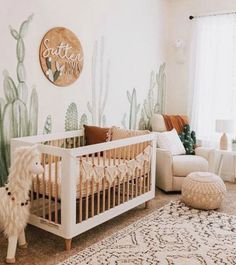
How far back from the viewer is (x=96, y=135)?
12.2 ft

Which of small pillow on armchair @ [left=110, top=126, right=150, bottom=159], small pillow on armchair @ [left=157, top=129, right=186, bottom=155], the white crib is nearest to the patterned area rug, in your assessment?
the white crib

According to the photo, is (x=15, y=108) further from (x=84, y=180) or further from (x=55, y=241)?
(x=55, y=241)

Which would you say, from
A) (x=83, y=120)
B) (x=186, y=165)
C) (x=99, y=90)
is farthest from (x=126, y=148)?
(x=186, y=165)

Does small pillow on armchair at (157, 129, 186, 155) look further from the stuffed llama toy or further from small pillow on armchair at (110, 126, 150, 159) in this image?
the stuffed llama toy

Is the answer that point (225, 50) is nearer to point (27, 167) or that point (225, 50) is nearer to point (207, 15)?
point (207, 15)

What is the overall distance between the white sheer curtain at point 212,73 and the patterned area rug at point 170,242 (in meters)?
1.88

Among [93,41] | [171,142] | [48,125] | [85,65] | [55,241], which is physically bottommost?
[55,241]

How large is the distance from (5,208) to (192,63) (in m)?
3.64

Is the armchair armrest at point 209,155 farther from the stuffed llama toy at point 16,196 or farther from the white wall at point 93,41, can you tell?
the stuffed llama toy at point 16,196

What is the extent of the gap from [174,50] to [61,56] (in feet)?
7.74

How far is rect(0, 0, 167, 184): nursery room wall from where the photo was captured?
3072mm

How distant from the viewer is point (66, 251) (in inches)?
104

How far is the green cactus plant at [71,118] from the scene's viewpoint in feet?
12.1

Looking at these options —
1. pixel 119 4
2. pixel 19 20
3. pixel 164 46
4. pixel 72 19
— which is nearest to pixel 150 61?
pixel 164 46
